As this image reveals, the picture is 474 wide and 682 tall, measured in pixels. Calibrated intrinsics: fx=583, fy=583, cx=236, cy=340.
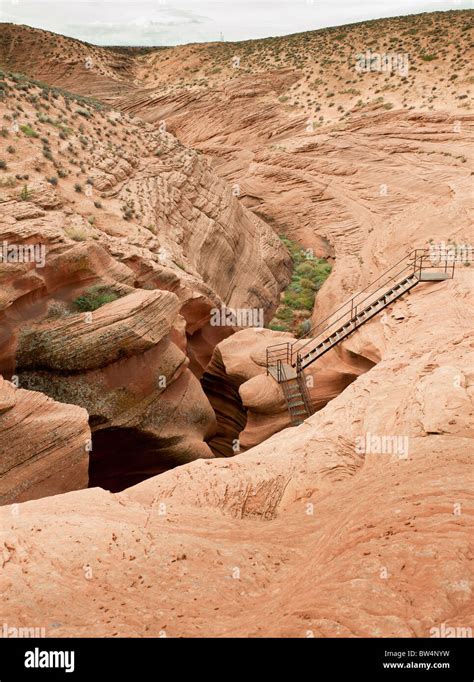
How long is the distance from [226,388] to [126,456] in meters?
5.27

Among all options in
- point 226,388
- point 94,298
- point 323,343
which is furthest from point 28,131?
point 323,343

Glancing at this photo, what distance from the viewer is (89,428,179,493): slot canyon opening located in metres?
14.3

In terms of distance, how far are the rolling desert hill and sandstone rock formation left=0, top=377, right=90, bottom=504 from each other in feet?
0.14

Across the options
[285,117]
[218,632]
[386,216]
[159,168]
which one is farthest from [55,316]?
[285,117]

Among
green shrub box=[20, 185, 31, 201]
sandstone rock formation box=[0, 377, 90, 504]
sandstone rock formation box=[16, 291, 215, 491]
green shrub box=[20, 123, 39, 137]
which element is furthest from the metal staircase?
green shrub box=[20, 123, 39, 137]

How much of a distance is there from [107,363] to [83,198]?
7.20 metres

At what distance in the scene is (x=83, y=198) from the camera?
60.5ft

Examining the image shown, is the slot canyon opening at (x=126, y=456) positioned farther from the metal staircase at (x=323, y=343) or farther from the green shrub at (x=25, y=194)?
the green shrub at (x=25, y=194)

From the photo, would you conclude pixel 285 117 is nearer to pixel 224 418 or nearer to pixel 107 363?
pixel 224 418

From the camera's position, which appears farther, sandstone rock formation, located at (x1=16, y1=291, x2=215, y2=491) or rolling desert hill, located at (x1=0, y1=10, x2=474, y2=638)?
sandstone rock formation, located at (x1=16, y1=291, x2=215, y2=491)

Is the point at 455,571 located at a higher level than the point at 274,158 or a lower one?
lower

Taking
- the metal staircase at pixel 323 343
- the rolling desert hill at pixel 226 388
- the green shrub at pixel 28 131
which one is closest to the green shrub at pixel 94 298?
the rolling desert hill at pixel 226 388

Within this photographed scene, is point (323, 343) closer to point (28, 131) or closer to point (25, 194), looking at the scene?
point (25, 194)

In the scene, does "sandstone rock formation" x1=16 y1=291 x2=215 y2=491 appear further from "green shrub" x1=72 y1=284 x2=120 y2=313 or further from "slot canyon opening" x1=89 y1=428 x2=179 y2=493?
"green shrub" x1=72 y1=284 x2=120 y2=313
